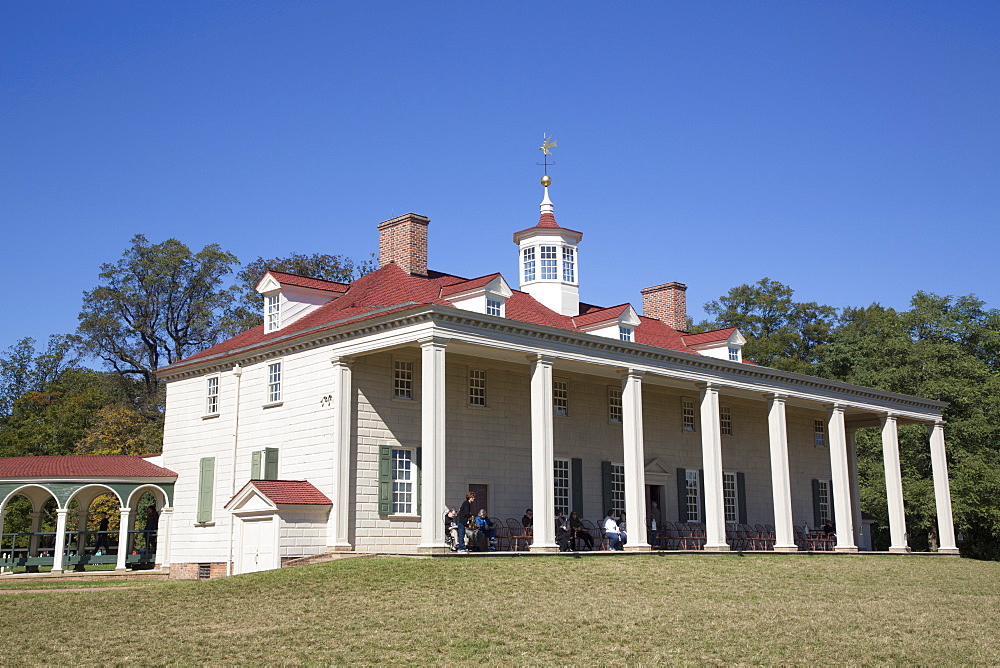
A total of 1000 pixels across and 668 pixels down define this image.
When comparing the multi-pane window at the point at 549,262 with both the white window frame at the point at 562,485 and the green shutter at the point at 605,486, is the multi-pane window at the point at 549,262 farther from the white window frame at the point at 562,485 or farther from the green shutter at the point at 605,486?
the white window frame at the point at 562,485

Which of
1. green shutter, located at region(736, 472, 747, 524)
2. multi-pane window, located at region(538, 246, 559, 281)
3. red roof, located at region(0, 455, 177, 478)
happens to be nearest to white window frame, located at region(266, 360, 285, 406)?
red roof, located at region(0, 455, 177, 478)

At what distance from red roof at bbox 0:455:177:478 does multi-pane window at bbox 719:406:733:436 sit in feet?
62.2

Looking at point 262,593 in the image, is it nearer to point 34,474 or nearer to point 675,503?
point 34,474

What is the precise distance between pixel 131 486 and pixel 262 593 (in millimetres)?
13893

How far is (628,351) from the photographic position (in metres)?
27.7

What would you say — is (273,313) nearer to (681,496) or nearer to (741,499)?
(681,496)

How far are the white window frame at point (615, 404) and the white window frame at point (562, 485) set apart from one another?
2828 mm

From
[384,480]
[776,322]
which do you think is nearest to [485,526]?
[384,480]

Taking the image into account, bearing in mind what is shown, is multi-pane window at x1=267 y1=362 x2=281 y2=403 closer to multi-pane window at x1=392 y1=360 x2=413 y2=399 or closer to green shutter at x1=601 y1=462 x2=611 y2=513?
multi-pane window at x1=392 y1=360 x2=413 y2=399

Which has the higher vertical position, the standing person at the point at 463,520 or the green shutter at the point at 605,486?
the green shutter at the point at 605,486

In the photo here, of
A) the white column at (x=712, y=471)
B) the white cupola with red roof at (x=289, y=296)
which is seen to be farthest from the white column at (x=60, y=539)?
the white column at (x=712, y=471)

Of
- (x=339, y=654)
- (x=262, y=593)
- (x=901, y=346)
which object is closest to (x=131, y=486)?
(x=262, y=593)

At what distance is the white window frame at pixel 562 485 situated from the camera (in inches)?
1146

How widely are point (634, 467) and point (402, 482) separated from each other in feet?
20.5
